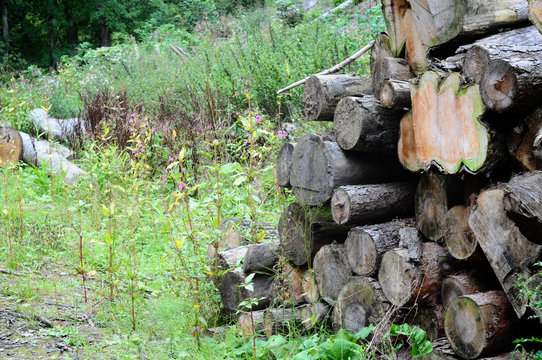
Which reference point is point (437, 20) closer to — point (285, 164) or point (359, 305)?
point (285, 164)

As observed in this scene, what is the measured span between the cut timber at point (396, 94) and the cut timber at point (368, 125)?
8 cm

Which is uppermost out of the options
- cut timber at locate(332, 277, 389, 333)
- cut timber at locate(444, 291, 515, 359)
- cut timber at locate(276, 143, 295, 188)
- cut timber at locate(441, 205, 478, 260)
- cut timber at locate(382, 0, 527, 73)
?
cut timber at locate(382, 0, 527, 73)

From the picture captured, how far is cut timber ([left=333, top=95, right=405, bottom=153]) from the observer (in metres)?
2.88

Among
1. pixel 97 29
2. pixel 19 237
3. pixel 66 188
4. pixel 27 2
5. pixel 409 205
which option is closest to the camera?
pixel 409 205

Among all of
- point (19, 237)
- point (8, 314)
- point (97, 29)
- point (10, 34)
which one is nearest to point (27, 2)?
point (10, 34)

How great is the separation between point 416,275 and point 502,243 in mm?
477

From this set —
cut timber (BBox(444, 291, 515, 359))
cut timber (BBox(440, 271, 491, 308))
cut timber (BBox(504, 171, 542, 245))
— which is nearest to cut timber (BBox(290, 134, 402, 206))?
cut timber (BBox(440, 271, 491, 308))

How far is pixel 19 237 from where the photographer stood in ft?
15.5

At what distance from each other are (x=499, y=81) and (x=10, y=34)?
21.7 meters

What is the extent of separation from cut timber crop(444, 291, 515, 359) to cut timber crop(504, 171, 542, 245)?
441mm

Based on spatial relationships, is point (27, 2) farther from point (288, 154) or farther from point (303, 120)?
point (288, 154)

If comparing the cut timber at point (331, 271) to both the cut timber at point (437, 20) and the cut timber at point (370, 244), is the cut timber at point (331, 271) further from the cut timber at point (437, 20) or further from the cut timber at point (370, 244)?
the cut timber at point (437, 20)

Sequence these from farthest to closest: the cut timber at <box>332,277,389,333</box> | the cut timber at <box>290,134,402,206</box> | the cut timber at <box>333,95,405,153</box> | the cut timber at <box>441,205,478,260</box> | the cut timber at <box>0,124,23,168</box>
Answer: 1. the cut timber at <box>0,124,23,168</box>
2. the cut timber at <box>290,134,402,206</box>
3. the cut timber at <box>333,95,405,153</box>
4. the cut timber at <box>332,277,389,333</box>
5. the cut timber at <box>441,205,478,260</box>

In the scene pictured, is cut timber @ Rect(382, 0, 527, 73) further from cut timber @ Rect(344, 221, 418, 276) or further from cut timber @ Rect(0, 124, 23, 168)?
cut timber @ Rect(0, 124, 23, 168)
